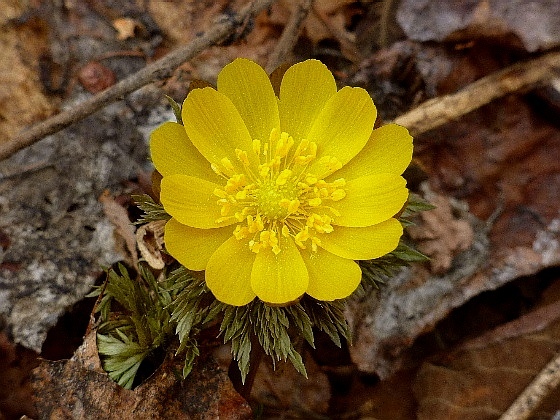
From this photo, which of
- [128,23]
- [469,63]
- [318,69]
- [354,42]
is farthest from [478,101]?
[128,23]

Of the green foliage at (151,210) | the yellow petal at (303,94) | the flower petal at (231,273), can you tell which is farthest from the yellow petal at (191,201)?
the yellow petal at (303,94)

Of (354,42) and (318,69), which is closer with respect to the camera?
(318,69)

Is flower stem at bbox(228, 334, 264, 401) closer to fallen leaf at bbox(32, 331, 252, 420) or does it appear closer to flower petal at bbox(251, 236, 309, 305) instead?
fallen leaf at bbox(32, 331, 252, 420)

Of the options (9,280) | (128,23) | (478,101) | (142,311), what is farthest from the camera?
(128,23)

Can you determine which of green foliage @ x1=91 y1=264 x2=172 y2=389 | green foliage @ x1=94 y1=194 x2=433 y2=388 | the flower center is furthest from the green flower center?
green foliage @ x1=91 y1=264 x2=172 y2=389

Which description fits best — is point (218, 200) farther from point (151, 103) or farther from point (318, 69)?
point (151, 103)

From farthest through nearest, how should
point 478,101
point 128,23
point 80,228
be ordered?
1. point 128,23
2. point 478,101
3. point 80,228

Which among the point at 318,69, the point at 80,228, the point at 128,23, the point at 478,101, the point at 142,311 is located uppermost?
the point at 128,23

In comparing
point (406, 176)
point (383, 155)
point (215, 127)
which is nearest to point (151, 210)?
point (215, 127)
